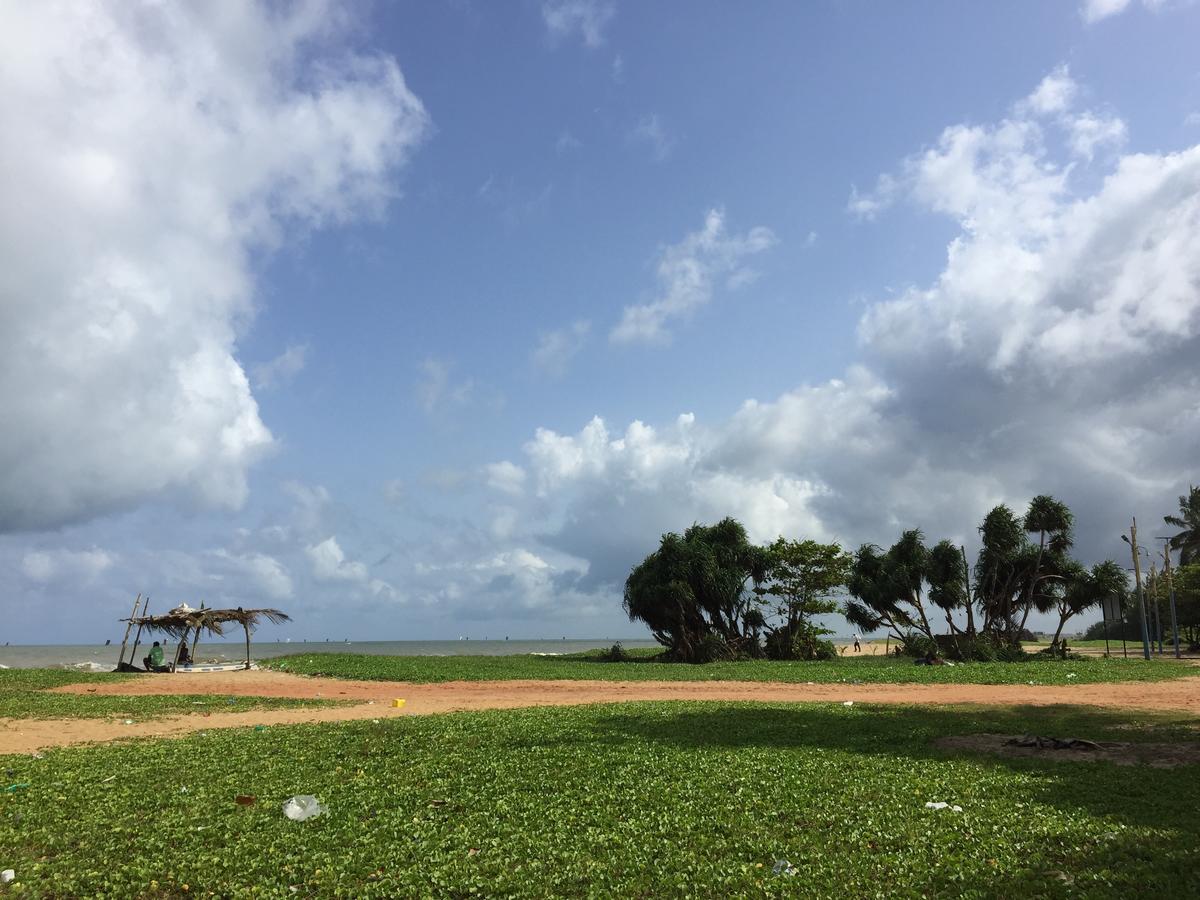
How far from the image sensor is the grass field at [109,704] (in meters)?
20.0

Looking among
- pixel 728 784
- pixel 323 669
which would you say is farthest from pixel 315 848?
pixel 323 669

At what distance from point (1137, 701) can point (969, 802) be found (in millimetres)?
16767

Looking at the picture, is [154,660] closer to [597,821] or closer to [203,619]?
[203,619]

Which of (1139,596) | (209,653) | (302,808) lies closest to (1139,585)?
(1139,596)

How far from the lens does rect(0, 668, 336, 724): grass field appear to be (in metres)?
20.0

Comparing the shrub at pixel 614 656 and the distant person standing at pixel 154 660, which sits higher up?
the distant person standing at pixel 154 660

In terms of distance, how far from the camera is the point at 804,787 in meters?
10.3

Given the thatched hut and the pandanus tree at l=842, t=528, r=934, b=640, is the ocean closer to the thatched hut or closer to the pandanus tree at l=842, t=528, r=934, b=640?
the thatched hut

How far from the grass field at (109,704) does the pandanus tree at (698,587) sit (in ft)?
88.3

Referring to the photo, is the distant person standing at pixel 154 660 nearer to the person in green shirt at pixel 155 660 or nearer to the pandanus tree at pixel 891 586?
the person in green shirt at pixel 155 660

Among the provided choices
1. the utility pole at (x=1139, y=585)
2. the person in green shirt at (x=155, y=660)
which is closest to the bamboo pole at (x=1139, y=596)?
the utility pole at (x=1139, y=585)

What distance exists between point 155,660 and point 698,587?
30.7 m

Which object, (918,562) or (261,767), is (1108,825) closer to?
(261,767)

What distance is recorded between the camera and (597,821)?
29.0ft
